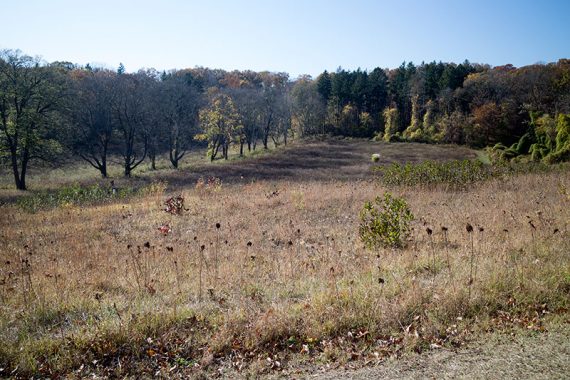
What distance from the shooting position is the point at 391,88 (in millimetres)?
73938

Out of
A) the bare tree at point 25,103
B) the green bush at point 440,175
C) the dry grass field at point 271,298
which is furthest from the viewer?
the bare tree at point 25,103

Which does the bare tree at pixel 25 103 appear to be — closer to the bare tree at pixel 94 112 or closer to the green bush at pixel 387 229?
the bare tree at pixel 94 112

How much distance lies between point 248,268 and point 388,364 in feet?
12.8

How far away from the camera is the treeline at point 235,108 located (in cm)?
3020

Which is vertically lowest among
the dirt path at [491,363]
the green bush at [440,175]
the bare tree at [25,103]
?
the dirt path at [491,363]

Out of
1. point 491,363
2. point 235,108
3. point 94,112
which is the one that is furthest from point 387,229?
point 235,108

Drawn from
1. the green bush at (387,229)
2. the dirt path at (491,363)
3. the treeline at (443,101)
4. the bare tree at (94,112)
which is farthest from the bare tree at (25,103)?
the treeline at (443,101)

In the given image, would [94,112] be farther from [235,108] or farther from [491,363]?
[491,363]

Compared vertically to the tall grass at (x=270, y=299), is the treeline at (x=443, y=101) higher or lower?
higher

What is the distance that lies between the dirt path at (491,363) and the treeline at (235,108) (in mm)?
33197

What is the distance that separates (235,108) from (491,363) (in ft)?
163

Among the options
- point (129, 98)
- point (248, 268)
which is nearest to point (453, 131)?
point (129, 98)

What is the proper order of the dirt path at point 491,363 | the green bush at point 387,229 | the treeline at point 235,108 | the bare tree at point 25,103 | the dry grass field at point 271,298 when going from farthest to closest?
1. the treeline at point 235,108
2. the bare tree at point 25,103
3. the green bush at point 387,229
4. the dry grass field at point 271,298
5. the dirt path at point 491,363

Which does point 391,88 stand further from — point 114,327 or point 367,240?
point 114,327
